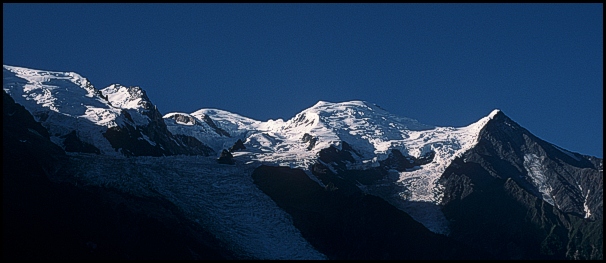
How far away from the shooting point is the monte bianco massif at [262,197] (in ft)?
384

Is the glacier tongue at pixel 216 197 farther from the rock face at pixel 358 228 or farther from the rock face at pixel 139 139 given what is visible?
the rock face at pixel 139 139

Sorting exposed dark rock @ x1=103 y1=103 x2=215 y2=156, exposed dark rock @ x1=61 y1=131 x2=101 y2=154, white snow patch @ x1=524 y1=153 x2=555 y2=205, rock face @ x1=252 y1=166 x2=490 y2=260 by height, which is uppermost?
exposed dark rock @ x1=103 y1=103 x2=215 y2=156

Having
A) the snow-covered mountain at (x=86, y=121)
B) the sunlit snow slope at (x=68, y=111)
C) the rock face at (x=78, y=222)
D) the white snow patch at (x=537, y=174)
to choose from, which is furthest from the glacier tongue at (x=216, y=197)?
the white snow patch at (x=537, y=174)

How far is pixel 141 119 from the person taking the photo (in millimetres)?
194625

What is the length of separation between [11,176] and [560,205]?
9701 centimetres

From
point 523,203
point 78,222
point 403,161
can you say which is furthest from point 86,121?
point 523,203

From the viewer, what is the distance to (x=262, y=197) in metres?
146

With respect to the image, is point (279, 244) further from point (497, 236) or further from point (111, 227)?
point (497, 236)

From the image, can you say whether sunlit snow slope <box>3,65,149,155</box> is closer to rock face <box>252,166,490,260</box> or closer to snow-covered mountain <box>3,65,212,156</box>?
snow-covered mountain <box>3,65,212,156</box>

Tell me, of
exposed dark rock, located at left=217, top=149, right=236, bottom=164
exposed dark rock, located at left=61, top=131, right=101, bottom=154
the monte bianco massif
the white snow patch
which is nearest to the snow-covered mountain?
exposed dark rock, located at left=61, top=131, right=101, bottom=154

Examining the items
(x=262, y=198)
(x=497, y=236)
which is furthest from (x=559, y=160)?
(x=262, y=198)

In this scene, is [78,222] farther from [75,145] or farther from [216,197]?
[75,145]

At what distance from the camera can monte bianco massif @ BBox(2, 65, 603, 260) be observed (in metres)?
117

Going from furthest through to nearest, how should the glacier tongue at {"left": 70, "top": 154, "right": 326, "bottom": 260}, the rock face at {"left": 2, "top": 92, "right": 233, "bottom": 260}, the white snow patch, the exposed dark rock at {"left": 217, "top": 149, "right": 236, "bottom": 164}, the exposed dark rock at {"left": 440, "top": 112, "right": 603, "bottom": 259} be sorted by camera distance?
the white snow patch, the exposed dark rock at {"left": 217, "top": 149, "right": 236, "bottom": 164}, the exposed dark rock at {"left": 440, "top": 112, "right": 603, "bottom": 259}, the glacier tongue at {"left": 70, "top": 154, "right": 326, "bottom": 260}, the rock face at {"left": 2, "top": 92, "right": 233, "bottom": 260}
